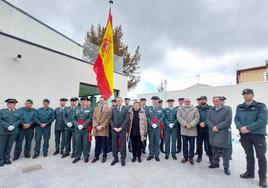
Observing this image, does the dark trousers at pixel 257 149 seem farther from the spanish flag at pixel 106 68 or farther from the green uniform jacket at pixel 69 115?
the green uniform jacket at pixel 69 115

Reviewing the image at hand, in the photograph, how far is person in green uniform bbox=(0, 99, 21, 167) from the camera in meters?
3.44

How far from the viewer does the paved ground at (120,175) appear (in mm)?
2594

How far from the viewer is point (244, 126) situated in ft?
9.09

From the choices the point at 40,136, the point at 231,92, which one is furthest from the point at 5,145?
the point at 231,92

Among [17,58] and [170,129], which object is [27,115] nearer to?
[17,58]

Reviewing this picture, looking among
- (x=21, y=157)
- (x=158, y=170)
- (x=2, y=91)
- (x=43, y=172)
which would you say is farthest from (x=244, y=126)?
(x=2, y=91)

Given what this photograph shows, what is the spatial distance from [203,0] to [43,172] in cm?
661

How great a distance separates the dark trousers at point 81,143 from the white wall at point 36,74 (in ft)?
5.91

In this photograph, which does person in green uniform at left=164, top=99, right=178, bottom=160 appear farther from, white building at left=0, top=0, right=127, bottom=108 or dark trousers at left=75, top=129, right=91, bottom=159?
white building at left=0, top=0, right=127, bottom=108

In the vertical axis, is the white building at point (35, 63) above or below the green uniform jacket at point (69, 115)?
above

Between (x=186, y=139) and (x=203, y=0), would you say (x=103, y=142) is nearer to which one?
(x=186, y=139)

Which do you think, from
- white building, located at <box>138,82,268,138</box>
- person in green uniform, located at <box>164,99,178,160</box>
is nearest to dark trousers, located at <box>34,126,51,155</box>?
person in green uniform, located at <box>164,99,178,160</box>

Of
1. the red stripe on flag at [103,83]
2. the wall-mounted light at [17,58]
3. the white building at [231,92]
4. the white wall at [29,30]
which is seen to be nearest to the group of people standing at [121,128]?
the red stripe on flag at [103,83]

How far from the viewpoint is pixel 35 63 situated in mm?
4613
